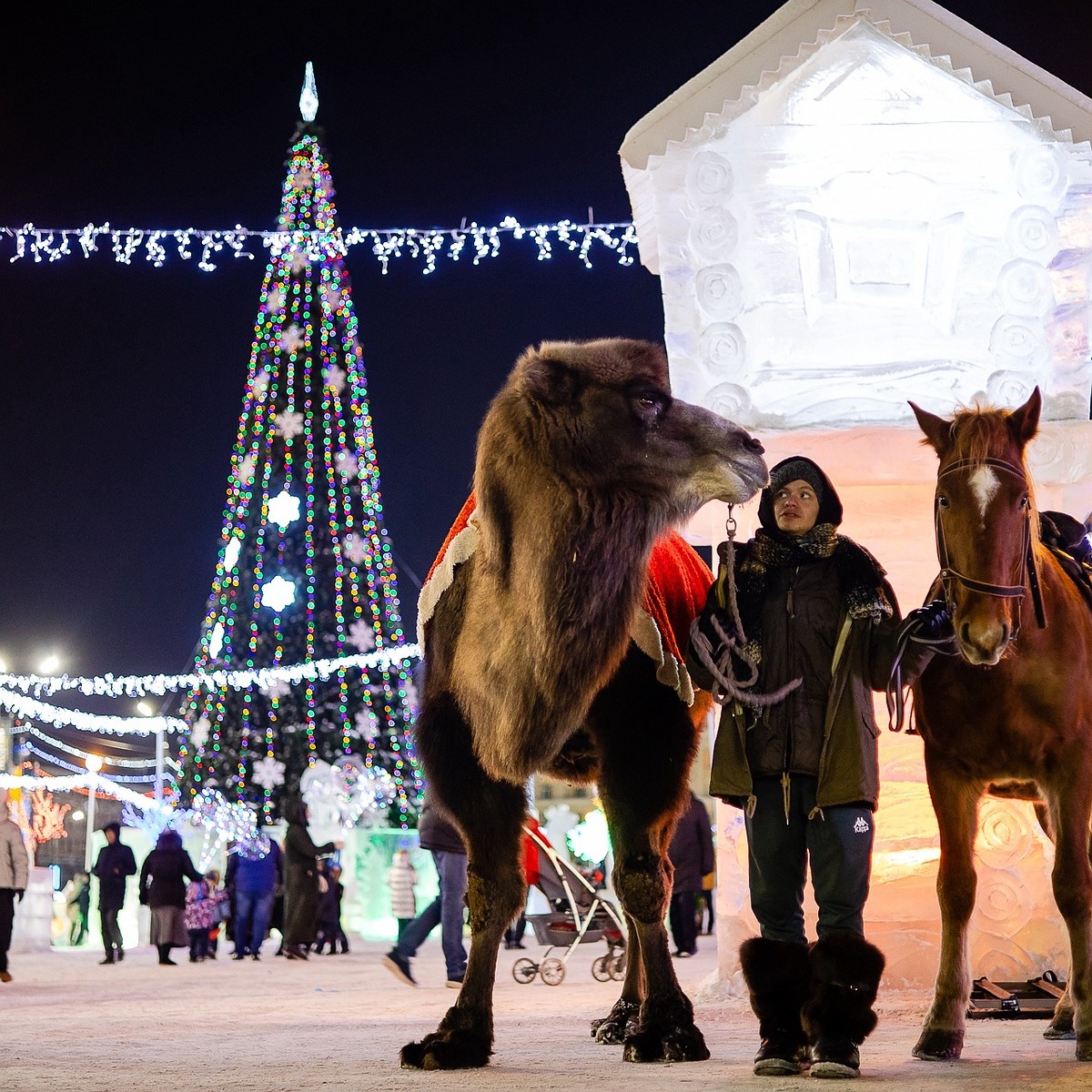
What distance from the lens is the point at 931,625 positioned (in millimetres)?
5285

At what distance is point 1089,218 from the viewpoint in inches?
334

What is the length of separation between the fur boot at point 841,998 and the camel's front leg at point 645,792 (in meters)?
0.59

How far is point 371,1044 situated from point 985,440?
337cm

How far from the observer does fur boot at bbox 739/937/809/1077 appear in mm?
4906

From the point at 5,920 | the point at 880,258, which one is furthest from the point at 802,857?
the point at 5,920

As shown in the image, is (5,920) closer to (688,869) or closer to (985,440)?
(688,869)

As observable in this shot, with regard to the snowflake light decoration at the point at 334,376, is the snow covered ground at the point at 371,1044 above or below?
below

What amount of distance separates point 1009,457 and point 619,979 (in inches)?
288

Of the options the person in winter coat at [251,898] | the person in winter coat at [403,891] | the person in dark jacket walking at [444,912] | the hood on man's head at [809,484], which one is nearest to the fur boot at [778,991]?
the hood on man's head at [809,484]

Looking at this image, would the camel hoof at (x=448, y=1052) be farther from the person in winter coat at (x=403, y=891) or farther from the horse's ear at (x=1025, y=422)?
the person in winter coat at (x=403, y=891)

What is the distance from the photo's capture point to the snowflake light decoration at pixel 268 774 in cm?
2441

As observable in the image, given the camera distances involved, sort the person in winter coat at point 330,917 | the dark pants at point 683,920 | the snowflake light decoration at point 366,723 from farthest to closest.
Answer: the snowflake light decoration at point 366,723 → the person in winter coat at point 330,917 → the dark pants at point 683,920

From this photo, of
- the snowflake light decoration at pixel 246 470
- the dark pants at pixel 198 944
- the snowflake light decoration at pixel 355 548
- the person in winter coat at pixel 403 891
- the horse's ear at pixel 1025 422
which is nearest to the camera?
the horse's ear at pixel 1025 422

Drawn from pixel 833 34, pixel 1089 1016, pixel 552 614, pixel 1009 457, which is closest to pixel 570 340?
pixel 552 614
